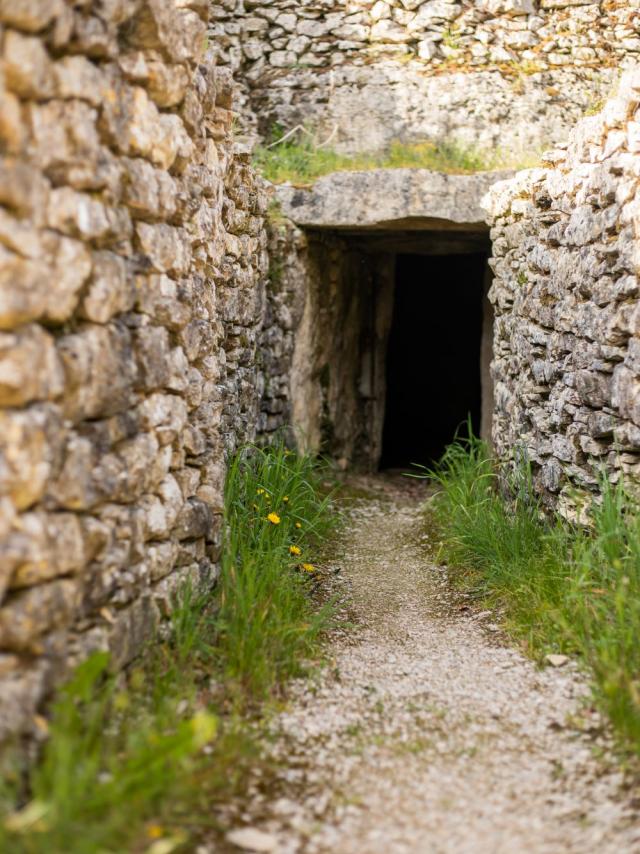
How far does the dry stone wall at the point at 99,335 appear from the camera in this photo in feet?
6.39

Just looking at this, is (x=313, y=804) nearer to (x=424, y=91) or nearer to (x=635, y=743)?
(x=635, y=743)

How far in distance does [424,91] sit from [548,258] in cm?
330

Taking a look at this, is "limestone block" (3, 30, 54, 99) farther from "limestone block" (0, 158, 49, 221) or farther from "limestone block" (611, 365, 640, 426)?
"limestone block" (611, 365, 640, 426)

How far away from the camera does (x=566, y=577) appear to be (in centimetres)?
346

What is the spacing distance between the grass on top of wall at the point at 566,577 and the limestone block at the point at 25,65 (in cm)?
226

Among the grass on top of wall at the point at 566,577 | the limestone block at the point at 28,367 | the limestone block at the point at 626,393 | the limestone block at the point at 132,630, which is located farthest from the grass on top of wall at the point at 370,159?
the limestone block at the point at 28,367

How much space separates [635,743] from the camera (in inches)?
97.0

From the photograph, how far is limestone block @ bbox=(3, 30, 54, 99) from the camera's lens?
190 cm

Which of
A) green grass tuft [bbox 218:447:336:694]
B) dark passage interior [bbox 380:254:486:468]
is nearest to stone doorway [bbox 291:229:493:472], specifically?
dark passage interior [bbox 380:254:486:468]

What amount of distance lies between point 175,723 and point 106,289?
119 cm

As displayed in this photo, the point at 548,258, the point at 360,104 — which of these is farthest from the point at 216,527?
the point at 360,104

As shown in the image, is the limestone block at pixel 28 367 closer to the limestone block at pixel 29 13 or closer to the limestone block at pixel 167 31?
the limestone block at pixel 29 13

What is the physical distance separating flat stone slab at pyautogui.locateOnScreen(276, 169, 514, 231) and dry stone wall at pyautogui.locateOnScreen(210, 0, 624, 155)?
3.60ft

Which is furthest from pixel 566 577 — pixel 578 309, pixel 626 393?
pixel 578 309
